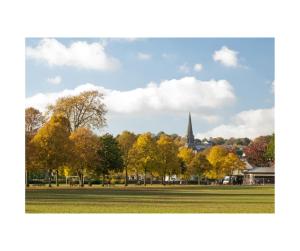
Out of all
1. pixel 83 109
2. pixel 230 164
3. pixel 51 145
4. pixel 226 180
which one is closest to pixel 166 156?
pixel 83 109

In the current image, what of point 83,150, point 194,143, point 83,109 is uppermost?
point 83,109

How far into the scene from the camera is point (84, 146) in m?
57.1

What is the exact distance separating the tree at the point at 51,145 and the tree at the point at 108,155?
371 inches

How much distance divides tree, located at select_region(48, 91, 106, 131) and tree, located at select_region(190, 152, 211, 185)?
29.5 m

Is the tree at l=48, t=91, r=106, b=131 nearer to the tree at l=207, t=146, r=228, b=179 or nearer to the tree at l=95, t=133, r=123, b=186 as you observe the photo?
the tree at l=95, t=133, r=123, b=186

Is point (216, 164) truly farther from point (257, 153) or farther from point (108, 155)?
point (108, 155)

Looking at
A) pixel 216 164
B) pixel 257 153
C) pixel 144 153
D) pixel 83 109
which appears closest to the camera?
pixel 83 109

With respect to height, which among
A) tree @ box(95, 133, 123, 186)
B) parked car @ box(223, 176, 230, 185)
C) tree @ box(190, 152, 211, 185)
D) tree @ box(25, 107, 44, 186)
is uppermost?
tree @ box(25, 107, 44, 186)

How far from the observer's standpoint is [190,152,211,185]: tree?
8644 centimetres

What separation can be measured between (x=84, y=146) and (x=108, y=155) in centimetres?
725

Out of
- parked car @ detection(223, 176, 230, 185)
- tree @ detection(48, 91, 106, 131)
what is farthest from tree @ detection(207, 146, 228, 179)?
tree @ detection(48, 91, 106, 131)

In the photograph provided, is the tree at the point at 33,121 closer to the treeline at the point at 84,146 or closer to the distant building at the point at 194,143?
the treeline at the point at 84,146
